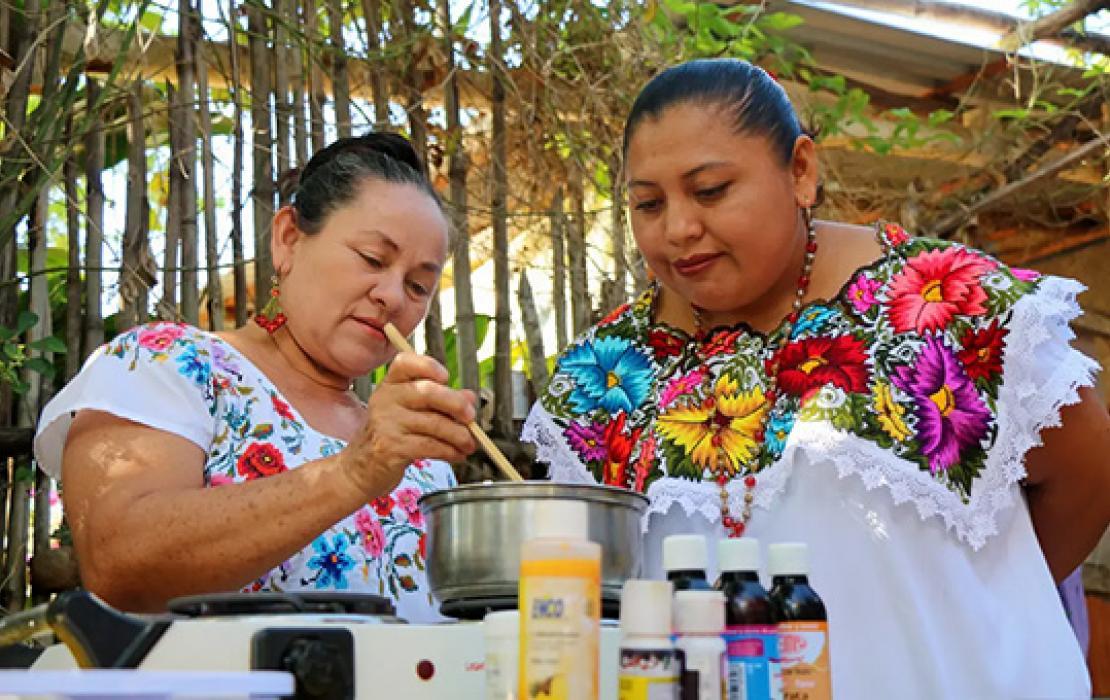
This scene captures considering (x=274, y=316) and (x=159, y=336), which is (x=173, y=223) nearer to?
(x=274, y=316)

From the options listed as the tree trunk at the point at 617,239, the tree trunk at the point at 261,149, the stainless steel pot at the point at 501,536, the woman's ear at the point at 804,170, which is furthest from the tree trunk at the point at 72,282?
the stainless steel pot at the point at 501,536

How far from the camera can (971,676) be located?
5.31ft

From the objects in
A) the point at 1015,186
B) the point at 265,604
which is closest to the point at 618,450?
the point at 265,604

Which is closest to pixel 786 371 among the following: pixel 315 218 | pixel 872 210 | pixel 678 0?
pixel 315 218

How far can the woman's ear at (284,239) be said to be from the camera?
2.09 m

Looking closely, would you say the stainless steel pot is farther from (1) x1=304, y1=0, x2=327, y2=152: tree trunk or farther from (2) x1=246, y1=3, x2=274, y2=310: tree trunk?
(1) x1=304, y1=0, x2=327, y2=152: tree trunk

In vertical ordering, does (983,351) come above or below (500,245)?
below

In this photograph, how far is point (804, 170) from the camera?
6.21 ft

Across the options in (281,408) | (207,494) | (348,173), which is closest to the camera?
(207,494)

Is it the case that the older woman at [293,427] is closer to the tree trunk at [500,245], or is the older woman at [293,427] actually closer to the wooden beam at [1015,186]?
the tree trunk at [500,245]

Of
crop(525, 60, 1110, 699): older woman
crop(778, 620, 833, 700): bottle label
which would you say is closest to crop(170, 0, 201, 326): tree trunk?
crop(525, 60, 1110, 699): older woman

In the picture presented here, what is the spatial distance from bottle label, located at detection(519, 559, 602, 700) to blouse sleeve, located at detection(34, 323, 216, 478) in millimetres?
863

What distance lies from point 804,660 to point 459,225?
2343mm

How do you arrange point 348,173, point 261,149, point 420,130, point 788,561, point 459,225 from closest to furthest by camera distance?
point 788,561 → point 348,173 → point 261,149 → point 420,130 → point 459,225
